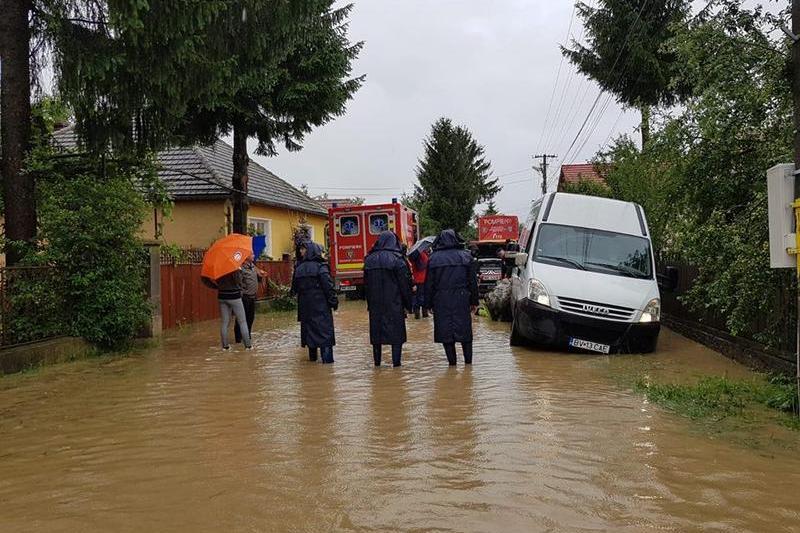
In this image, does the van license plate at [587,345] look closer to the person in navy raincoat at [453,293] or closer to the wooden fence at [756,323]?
the wooden fence at [756,323]

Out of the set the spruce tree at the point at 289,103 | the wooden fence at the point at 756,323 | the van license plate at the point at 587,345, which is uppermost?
the spruce tree at the point at 289,103

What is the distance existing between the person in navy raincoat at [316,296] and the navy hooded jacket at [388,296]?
666 mm

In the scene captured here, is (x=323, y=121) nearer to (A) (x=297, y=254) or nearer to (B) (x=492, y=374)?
(A) (x=297, y=254)

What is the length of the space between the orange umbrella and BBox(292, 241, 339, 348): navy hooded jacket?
61.2 inches

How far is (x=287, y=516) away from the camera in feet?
13.5

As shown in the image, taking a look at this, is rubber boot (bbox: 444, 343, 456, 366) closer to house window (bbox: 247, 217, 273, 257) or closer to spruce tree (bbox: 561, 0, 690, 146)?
spruce tree (bbox: 561, 0, 690, 146)

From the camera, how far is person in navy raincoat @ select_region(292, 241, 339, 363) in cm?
1014

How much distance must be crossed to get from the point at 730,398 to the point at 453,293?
3.63m

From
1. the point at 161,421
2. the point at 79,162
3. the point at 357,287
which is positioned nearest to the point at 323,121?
the point at 357,287

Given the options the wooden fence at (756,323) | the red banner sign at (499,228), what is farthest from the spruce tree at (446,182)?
the wooden fence at (756,323)

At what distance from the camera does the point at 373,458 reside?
5301 millimetres

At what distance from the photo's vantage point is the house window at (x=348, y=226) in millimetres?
23406

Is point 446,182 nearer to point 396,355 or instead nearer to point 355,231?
point 355,231

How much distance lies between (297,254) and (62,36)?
4703 millimetres
